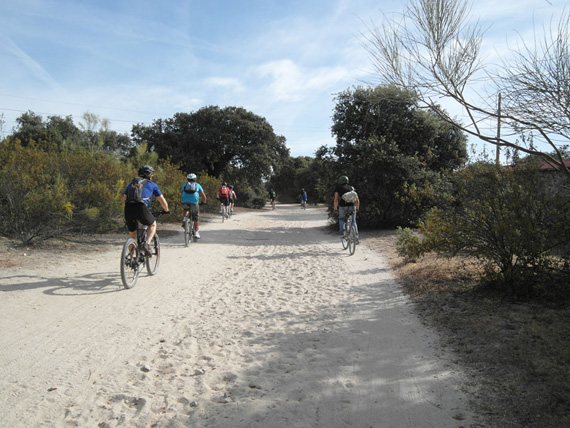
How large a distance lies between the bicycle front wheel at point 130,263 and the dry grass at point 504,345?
4431mm

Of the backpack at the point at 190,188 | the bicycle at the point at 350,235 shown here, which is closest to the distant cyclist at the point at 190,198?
the backpack at the point at 190,188

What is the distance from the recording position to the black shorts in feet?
23.1

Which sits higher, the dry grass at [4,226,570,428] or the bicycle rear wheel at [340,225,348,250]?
the bicycle rear wheel at [340,225,348,250]

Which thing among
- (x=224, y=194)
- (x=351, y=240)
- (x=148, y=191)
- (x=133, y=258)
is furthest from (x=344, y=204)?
(x=224, y=194)

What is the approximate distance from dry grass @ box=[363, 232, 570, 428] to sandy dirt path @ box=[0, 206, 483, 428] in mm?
233

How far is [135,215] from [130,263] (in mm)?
842

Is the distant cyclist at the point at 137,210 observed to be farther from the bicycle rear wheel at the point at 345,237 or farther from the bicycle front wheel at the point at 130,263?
the bicycle rear wheel at the point at 345,237

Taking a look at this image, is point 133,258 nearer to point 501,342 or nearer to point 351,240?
point 501,342

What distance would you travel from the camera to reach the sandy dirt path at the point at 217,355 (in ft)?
9.80

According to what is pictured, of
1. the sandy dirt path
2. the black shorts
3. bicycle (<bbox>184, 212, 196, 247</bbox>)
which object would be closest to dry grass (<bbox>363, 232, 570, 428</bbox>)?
the sandy dirt path

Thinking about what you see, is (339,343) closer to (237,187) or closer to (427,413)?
(427,413)

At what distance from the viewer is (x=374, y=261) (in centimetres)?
967

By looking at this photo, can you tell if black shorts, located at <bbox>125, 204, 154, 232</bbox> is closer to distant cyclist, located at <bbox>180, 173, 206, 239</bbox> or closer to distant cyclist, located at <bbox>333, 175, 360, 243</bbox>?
distant cyclist, located at <bbox>180, 173, 206, 239</bbox>

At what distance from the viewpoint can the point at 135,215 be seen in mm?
7051
